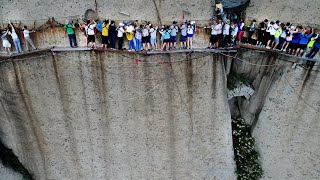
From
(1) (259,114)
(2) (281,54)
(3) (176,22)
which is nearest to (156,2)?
(3) (176,22)

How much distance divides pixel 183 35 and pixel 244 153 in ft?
22.3

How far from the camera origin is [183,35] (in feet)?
51.0

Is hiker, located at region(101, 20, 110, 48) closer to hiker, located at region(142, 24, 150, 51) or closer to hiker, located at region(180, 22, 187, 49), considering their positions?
hiker, located at region(142, 24, 150, 51)

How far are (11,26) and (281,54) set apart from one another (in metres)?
11.0

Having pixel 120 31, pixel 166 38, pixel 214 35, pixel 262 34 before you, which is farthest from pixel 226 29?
pixel 120 31

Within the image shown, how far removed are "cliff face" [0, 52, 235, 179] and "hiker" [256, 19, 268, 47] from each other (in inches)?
74.4

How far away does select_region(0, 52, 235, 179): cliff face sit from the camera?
15938 mm

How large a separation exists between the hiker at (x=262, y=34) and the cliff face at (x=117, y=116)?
1.89 m

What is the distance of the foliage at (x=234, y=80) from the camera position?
55.8ft

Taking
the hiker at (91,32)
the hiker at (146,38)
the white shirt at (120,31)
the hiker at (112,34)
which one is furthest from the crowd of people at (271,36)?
the hiker at (91,32)

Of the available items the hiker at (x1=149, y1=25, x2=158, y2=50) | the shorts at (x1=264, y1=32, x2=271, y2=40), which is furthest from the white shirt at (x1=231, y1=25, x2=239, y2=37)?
the hiker at (x1=149, y1=25, x2=158, y2=50)

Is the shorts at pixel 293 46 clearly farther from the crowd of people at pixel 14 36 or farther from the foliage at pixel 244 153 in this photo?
the crowd of people at pixel 14 36

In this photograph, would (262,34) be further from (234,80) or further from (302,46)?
(234,80)

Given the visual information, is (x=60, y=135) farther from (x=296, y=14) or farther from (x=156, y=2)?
(x=296, y=14)
